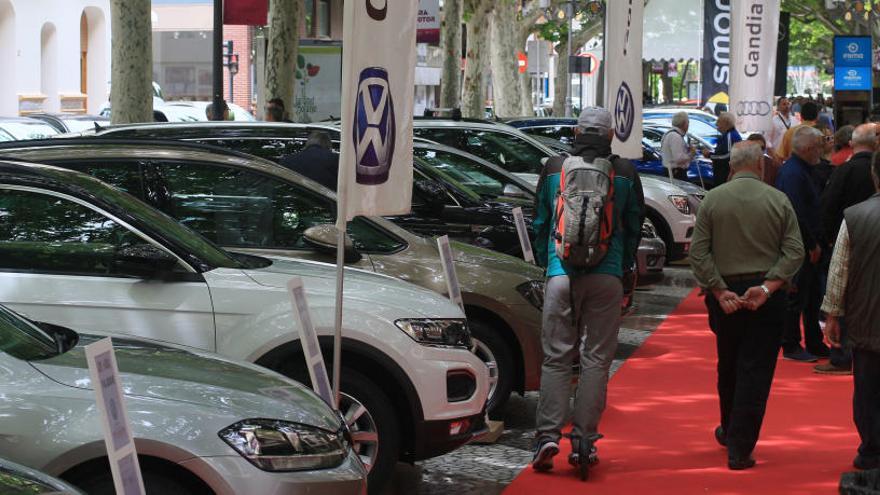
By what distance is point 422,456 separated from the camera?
25.1 ft

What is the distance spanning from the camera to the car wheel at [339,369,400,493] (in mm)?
7469

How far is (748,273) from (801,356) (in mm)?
4506

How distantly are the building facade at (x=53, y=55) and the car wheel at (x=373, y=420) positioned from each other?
37.8 metres

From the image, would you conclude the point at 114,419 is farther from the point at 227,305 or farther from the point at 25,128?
the point at 25,128

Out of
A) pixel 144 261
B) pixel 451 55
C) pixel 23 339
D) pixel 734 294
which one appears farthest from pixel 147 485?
pixel 451 55

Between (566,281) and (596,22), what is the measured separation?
52.1 m

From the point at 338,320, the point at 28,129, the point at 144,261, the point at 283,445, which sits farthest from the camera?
the point at 28,129

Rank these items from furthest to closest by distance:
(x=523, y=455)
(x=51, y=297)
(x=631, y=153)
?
1. (x=631, y=153)
2. (x=523, y=455)
3. (x=51, y=297)

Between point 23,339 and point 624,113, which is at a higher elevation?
point 624,113

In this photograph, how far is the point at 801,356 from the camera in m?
12.6

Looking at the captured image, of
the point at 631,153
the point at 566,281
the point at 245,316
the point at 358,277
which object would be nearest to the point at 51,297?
the point at 245,316

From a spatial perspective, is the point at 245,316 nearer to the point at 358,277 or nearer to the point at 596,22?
the point at 358,277

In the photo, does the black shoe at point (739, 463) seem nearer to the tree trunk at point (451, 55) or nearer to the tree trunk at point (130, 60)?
the tree trunk at point (130, 60)

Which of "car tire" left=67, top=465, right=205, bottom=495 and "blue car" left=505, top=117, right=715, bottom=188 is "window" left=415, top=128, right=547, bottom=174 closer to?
"blue car" left=505, top=117, right=715, bottom=188
